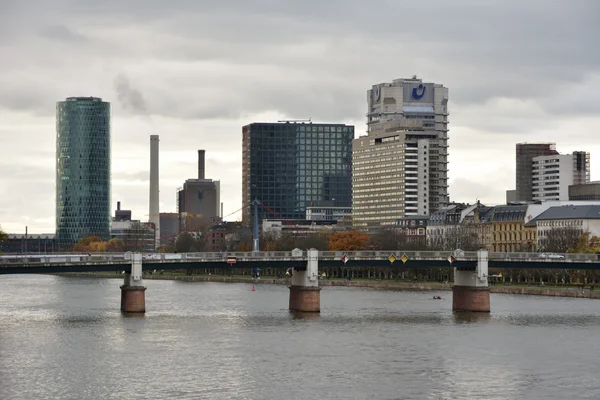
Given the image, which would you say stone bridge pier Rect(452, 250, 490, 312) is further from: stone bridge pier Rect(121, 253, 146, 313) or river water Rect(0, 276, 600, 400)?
stone bridge pier Rect(121, 253, 146, 313)

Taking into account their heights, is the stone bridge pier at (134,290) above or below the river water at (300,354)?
above

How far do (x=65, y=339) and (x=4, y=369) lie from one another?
20.0m

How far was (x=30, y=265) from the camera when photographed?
145 m

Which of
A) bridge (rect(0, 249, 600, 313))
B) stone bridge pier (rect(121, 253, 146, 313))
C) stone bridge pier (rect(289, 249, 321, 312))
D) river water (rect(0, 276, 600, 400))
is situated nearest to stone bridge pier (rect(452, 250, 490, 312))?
bridge (rect(0, 249, 600, 313))

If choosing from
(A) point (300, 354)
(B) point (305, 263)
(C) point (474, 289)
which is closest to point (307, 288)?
(B) point (305, 263)

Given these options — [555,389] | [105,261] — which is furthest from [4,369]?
[105,261]

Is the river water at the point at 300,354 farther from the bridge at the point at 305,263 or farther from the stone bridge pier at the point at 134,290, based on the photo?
the bridge at the point at 305,263

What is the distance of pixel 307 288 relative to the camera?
153 metres

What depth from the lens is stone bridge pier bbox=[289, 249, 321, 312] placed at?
15225 cm

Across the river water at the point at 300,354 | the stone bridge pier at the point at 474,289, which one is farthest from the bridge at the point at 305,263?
the river water at the point at 300,354

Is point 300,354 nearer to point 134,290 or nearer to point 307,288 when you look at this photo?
point 134,290

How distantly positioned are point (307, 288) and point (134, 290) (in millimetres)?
18993

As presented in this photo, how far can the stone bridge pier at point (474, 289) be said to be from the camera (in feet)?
505

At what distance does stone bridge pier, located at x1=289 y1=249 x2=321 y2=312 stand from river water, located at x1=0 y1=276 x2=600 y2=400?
2.46 m
